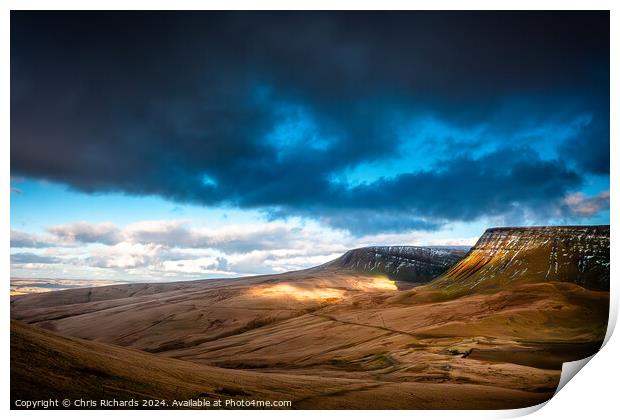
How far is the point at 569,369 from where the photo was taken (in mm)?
11719

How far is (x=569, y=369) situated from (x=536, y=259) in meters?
13.2

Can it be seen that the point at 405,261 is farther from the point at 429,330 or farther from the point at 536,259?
the point at 429,330

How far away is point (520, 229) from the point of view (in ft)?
89.4

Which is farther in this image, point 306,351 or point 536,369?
point 306,351

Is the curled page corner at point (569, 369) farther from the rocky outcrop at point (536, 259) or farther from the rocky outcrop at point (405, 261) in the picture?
the rocky outcrop at point (405, 261)

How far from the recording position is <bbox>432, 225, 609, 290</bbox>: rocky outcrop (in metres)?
18.9

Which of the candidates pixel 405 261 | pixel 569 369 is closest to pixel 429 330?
pixel 569 369

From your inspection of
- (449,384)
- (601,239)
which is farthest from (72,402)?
(601,239)

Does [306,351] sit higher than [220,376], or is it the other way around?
[220,376]

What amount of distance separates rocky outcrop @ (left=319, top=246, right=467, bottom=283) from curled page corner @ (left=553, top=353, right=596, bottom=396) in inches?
1769

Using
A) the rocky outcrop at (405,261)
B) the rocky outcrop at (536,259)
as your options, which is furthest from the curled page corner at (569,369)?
the rocky outcrop at (405,261)

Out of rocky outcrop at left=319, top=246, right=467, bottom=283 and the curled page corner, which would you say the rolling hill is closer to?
the curled page corner
